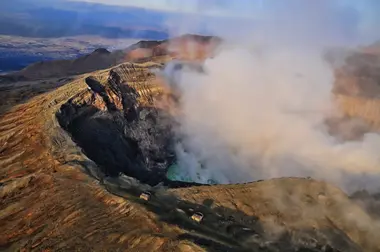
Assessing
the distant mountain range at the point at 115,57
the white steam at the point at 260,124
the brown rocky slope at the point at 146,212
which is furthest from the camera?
the distant mountain range at the point at 115,57

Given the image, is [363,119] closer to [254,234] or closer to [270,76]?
[270,76]

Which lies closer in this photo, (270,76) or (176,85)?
(176,85)

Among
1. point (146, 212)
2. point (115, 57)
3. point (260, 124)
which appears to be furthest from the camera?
point (115, 57)

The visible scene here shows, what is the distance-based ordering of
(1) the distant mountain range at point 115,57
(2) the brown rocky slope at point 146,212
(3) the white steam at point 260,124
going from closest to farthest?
(2) the brown rocky slope at point 146,212
(3) the white steam at point 260,124
(1) the distant mountain range at point 115,57

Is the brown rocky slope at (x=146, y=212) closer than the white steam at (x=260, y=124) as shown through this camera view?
Yes

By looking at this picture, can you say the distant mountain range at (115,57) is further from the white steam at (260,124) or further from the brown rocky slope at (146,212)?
the brown rocky slope at (146,212)

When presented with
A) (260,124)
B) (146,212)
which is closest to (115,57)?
(260,124)

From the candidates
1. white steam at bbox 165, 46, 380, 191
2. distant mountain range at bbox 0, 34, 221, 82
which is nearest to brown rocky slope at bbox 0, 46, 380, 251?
white steam at bbox 165, 46, 380, 191

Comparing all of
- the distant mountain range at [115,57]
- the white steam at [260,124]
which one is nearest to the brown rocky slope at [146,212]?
the white steam at [260,124]

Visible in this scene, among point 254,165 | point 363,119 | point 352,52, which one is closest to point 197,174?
point 254,165

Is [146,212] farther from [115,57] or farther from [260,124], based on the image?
[115,57]

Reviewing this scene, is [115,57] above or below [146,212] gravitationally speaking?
above
